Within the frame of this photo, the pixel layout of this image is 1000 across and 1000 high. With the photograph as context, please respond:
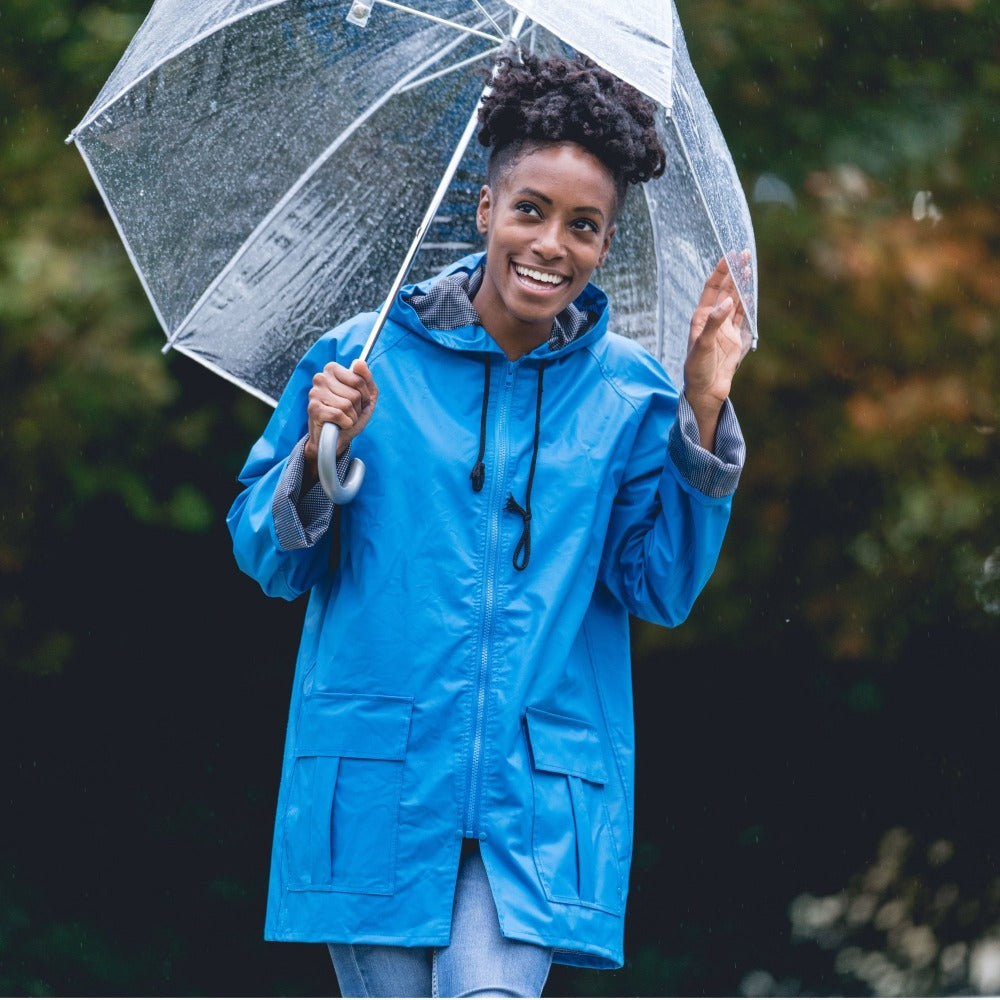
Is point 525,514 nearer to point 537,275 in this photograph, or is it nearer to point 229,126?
point 537,275

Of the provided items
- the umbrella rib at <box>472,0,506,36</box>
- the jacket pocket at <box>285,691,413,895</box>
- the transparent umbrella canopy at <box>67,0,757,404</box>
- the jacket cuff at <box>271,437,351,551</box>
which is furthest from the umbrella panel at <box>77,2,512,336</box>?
the jacket pocket at <box>285,691,413,895</box>

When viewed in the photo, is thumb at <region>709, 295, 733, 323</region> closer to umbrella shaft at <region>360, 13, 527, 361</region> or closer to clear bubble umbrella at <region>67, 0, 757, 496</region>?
clear bubble umbrella at <region>67, 0, 757, 496</region>

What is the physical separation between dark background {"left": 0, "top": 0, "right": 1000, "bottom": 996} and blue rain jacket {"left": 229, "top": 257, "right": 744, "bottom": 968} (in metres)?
1.85

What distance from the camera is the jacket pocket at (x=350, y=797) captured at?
230cm

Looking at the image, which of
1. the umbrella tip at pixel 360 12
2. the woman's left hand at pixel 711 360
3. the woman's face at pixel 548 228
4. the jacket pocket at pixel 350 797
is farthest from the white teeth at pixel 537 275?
the jacket pocket at pixel 350 797

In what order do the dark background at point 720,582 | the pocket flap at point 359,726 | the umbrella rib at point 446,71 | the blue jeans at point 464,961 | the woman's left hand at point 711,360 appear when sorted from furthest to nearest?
the dark background at point 720,582 → the umbrella rib at point 446,71 → the woman's left hand at point 711,360 → the pocket flap at point 359,726 → the blue jeans at point 464,961

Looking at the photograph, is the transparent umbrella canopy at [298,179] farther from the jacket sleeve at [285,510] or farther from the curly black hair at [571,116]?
the jacket sleeve at [285,510]

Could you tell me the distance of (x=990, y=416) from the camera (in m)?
4.58

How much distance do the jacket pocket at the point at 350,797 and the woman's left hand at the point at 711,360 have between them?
0.61 m

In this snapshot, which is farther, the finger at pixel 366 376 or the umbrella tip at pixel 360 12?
the umbrella tip at pixel 360 12

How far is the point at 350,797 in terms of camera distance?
233 cm

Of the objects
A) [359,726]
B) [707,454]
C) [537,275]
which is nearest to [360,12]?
[537,275]

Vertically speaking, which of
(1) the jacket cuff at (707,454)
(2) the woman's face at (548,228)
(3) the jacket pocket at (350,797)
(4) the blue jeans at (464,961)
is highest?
(2) the woman's face at (548,228)

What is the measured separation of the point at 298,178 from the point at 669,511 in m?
0.97
